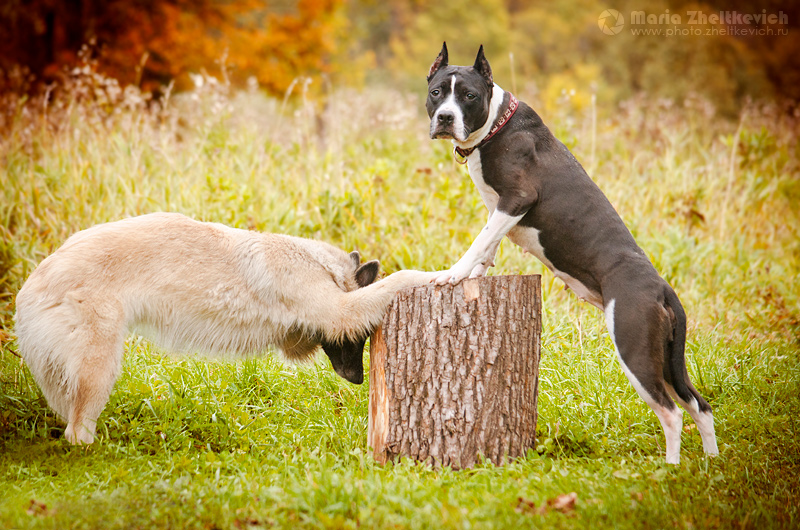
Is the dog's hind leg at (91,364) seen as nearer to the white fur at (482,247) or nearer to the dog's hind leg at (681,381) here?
the white fur at (482,247)

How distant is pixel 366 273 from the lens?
412 cm

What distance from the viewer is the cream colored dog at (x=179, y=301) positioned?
3.48 m

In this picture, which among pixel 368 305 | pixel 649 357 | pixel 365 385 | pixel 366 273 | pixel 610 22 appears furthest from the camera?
pixel 610 22

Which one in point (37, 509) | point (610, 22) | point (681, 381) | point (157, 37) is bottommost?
point (37, 509)

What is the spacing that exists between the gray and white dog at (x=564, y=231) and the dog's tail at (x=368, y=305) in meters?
0.27

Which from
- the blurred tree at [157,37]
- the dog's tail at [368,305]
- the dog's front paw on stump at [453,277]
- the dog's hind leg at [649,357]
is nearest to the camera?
the dog's hind leg at [649,357]

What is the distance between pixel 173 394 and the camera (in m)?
4.08

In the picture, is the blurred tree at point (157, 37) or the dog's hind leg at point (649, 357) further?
the blurred tree at point (157, 37)

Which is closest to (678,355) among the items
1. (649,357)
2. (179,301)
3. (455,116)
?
(649,357)

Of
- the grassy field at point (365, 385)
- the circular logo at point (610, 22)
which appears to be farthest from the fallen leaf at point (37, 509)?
the circular logo at point (610, 22)

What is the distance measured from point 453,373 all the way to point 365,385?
1178 mm

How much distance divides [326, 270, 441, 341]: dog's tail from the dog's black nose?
86 centimetres

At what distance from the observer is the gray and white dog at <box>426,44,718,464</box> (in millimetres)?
3402

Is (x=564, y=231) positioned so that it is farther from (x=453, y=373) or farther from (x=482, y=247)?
(x=453, y=373)
